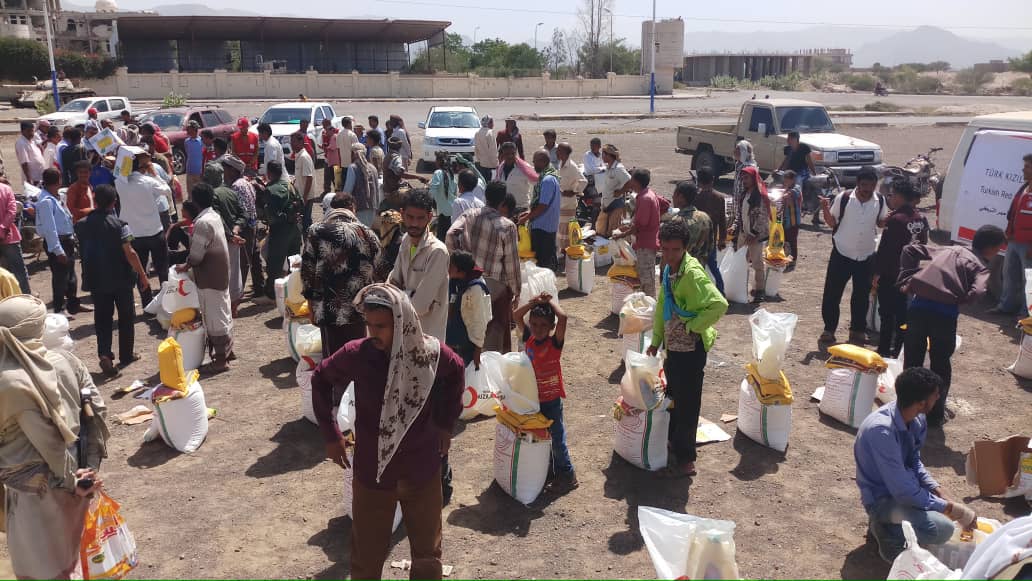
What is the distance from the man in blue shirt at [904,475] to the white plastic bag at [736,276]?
506 cm

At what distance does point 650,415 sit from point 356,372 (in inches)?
104

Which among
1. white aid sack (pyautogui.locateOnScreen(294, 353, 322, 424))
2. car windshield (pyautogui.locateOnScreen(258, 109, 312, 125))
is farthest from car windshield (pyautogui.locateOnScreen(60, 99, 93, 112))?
white aid sack (pyautogui.locateOnScreen(294, 353, 322, 424))

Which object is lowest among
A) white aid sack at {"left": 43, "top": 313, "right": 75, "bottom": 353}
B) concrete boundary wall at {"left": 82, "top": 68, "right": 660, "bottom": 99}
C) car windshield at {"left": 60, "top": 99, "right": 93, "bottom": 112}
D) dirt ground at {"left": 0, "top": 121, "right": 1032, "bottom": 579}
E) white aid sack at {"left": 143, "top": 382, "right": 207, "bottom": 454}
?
dirt ground at {"left": 0, "top": 121, "right": 1032, "bottom": 579}

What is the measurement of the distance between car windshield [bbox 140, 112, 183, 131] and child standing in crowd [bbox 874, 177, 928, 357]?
58.3ft

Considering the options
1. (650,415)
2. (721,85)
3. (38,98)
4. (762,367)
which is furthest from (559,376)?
(721,85)

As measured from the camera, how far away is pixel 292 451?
5.97 metres

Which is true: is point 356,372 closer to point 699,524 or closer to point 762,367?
point 699,524

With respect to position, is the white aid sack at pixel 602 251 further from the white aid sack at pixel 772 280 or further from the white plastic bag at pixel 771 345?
the white plastic bag at pixel 771 345

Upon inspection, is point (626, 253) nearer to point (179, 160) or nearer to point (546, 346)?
point (546, 346)

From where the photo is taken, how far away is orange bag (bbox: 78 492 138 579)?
3953 mm

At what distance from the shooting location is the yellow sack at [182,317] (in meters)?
7.36

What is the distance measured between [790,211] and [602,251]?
262 cm

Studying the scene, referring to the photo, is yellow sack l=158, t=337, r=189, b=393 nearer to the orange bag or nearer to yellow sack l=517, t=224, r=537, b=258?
the orange bag

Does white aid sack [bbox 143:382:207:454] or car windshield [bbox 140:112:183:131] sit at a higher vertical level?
car windshield [bbox 140:112:183:131]
